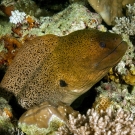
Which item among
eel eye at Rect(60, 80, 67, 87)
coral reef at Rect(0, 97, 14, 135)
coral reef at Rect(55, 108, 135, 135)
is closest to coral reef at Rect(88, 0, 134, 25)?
eel eye at Rect(60, 80, 67, 87)

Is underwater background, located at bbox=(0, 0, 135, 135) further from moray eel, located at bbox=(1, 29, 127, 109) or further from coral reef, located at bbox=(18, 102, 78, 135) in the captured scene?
coral reef, located at bbox=(18, 102, 78, 135)

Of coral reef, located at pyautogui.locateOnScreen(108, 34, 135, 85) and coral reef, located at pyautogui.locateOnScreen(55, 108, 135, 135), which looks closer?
coral reef, located at pyautogui.locateOnScreen(55, 108, 135, 135)

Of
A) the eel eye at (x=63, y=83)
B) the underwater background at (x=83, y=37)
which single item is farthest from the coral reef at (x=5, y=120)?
the eel eye at (x=63, y=83)

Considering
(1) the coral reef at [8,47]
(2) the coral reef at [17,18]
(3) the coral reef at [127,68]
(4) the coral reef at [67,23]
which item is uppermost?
(2) the coral reef at [17,18]

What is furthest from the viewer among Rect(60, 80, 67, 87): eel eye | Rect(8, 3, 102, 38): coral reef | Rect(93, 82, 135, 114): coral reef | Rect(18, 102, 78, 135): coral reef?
Rect(8, 3, 102, 38): coral reef

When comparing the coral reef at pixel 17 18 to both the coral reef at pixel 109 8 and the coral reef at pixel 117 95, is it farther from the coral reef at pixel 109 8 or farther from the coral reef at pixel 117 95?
the coral reef at pixel 117 95

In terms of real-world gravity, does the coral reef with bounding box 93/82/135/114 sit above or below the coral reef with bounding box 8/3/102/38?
below

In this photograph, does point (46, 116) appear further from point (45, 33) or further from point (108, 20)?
point (108, 20)
